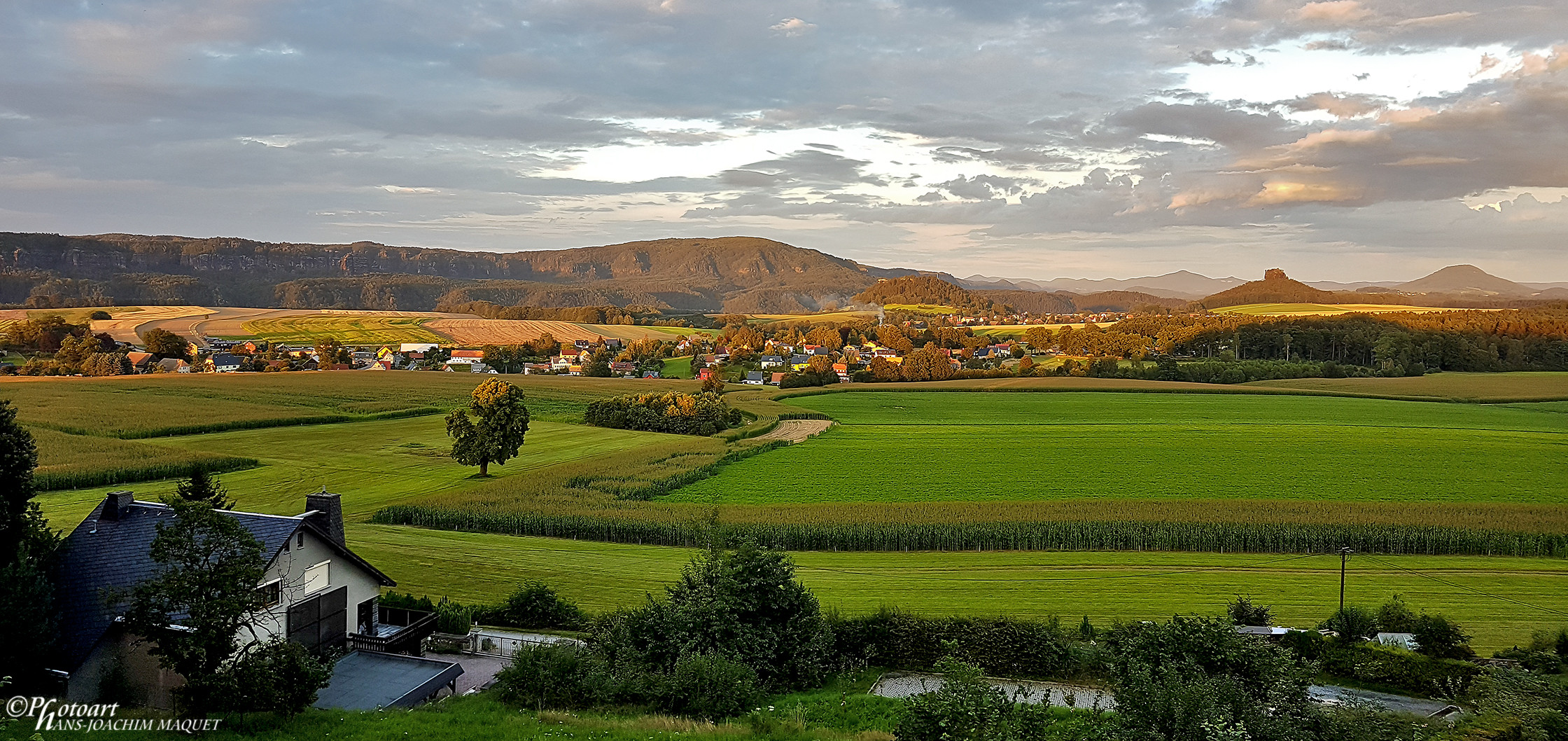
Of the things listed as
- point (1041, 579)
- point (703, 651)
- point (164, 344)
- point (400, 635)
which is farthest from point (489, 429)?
point (164, 344)

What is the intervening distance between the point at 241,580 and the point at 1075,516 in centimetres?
2601

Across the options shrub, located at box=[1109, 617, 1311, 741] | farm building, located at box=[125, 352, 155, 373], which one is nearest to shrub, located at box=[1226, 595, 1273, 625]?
shrub, located at box=[1109, 617, 1311, 741]

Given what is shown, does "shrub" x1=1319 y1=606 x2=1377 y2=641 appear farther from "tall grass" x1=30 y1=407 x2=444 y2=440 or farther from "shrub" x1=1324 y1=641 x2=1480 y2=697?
"tall grass" x1=30 y1=407 x2=444 y2=440

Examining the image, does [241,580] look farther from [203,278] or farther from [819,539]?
[203,278]

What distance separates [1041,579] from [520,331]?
105m

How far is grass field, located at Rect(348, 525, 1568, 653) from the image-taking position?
2114cm

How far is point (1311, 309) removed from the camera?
148 m

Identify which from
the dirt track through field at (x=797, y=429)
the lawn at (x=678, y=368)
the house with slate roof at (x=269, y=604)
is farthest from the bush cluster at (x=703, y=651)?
the lawn at (x=678, y=368)

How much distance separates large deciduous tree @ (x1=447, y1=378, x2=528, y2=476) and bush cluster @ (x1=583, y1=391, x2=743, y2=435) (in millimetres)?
16942

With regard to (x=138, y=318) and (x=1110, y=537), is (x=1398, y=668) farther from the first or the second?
(x=138, y=318)

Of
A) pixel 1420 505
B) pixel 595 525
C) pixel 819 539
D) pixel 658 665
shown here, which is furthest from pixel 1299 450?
pixel 658 665

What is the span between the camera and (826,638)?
1616 cm

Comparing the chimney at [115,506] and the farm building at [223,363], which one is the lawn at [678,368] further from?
the chimney at [115,506]

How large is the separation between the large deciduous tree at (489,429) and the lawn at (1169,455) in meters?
9.62
